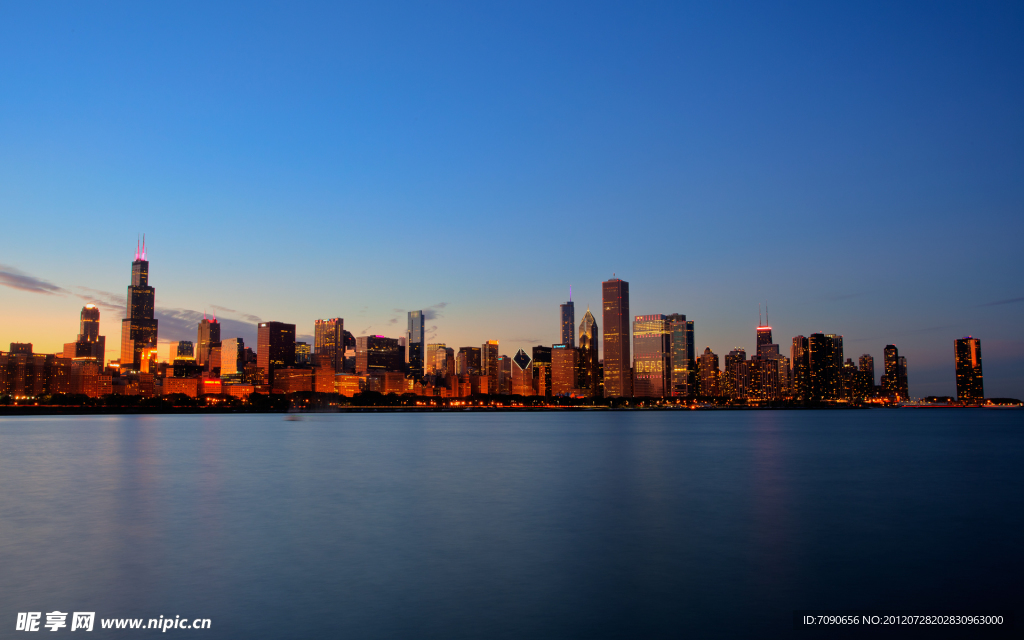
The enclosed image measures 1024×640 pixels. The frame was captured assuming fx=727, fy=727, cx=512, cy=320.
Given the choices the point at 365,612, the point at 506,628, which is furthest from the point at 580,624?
the point at 365,612

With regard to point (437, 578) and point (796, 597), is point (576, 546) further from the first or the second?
point (796, 597)

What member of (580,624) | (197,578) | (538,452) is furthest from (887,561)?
(538,452)

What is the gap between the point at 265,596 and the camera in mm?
15273

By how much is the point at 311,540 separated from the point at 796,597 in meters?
13.7

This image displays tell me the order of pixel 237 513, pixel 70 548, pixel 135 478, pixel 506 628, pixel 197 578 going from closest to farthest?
pixel 506 628, pixel 197 578, pixel 70 548, pixel 237 513, pixel 135 478

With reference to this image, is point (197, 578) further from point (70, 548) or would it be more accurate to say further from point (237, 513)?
point (237, 513)

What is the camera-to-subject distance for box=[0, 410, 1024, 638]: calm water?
14.2m

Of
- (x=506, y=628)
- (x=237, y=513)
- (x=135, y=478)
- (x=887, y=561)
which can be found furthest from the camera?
(x=135, y=478)

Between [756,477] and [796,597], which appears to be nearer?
[796,597]

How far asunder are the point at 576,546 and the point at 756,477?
24505 millimetres

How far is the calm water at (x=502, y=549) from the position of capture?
1417 cm

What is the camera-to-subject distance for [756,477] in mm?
41812

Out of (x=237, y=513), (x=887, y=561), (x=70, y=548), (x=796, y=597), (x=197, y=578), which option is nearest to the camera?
(x=796, y=597)

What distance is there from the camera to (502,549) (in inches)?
812
